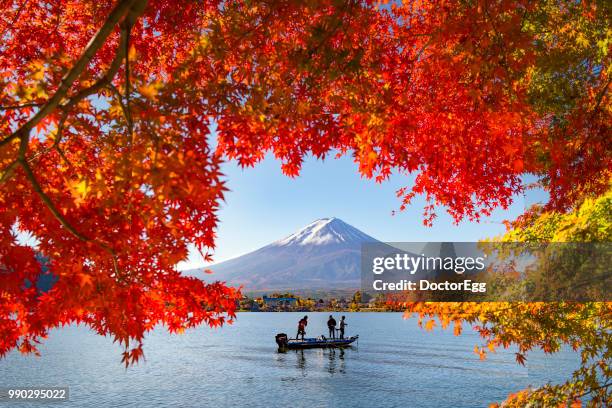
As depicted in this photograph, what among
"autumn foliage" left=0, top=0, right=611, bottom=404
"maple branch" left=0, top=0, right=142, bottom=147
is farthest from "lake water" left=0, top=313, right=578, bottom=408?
"maple branch" left=0, top=0, right=142, bottom=147

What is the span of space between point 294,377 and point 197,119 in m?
37.9

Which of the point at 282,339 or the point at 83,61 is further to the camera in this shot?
the point at 282,339

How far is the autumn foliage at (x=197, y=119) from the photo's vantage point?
3326 millimetres

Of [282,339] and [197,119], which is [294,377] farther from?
[197,119]

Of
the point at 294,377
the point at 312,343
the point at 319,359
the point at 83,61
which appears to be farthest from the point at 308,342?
the point at 83,61

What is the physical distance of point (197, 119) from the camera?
363cm

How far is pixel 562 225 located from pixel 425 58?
13.4 ft

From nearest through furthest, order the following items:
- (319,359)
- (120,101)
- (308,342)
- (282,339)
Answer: (120,101) < (319,359) < (308,342) < (282,339)

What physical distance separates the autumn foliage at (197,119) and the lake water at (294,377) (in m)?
26.2

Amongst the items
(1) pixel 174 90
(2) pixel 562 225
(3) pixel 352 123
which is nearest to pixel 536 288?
(2) pixel 562 225

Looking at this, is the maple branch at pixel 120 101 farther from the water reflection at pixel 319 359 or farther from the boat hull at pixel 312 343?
the boat hull at pixel 312 343

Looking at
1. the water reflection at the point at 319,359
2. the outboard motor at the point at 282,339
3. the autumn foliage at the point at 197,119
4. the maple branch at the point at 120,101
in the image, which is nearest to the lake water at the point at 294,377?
the water reflection at the point at 319,359

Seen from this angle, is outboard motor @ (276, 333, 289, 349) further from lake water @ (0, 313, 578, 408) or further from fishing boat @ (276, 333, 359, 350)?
lake water @ (0, 313, 578, 408)

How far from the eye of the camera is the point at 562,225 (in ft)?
28.6
